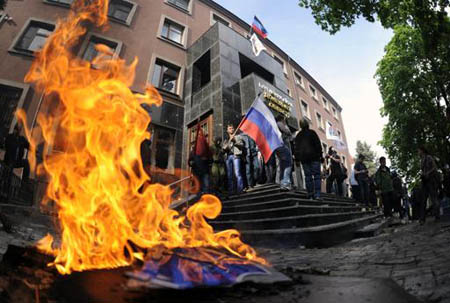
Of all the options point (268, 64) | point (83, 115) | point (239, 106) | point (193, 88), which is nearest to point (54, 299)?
point (83, 115)

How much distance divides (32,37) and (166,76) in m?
6.80

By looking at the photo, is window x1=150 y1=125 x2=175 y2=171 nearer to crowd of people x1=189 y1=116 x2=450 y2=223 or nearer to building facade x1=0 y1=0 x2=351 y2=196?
building facade x1=0 y1=0 x2=351 y2=196

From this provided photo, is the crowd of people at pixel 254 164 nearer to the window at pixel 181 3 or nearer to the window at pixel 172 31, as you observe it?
the window at pixel 172 31

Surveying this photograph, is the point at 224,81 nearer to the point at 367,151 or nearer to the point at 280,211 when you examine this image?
the point at 280,211

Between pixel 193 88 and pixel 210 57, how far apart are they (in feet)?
6.61

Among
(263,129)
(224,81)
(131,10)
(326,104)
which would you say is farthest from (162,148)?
(326,104)

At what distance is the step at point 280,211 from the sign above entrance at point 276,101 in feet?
24.8

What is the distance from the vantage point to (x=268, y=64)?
1648cm

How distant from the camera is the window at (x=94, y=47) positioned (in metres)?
13.2

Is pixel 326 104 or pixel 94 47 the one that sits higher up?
pixel 326 104

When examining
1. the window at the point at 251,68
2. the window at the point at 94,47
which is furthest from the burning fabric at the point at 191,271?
the window at the point at 94,47

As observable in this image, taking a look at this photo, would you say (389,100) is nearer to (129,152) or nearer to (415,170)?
(415,170)

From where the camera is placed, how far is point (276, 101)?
14.1 m

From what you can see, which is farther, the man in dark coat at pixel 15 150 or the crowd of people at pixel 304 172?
the man in dark coat at pixel 15 150
